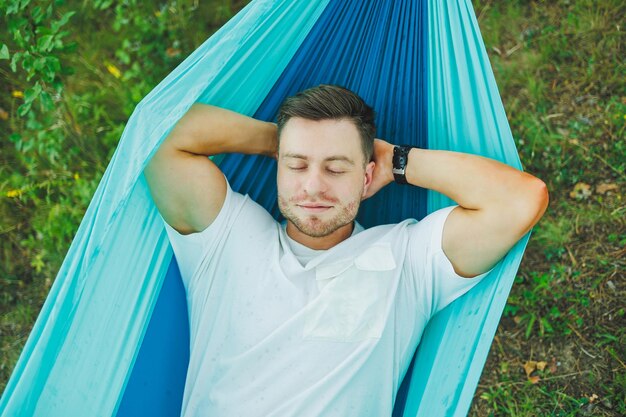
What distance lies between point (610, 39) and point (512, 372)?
1.42 metres

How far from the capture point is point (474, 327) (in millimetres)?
1552

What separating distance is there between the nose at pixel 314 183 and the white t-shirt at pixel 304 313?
188 millimetres

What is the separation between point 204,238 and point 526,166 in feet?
4.72

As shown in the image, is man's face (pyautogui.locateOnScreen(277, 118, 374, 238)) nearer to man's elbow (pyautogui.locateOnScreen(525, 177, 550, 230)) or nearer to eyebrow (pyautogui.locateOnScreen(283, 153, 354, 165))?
eyebrow (pyautogui.locateOnScreen(283, 153, 354, 165))

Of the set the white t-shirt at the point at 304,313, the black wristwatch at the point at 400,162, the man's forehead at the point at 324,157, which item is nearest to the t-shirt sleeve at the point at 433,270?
the white t-shirt at the point at 304,313

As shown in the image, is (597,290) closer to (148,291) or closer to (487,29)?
(487,29)

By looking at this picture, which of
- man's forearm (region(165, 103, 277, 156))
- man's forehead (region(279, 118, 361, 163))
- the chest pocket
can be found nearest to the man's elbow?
the chest pocket

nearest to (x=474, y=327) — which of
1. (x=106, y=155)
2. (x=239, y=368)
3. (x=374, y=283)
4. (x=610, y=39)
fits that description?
(x=374, y=283)

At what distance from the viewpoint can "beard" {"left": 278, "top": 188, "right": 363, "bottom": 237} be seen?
1.66 meters

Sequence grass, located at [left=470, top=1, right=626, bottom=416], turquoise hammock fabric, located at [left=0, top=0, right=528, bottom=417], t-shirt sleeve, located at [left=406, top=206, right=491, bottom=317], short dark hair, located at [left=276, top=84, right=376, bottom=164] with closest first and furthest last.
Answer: turquoise hammock fabric, located at [left=0, top=0, right=528, bottom=417]
t-shirt sleeve, located at [left=406, top=206, right=491, bottom=317]
short dark hair, located at [left=276, top=84, right=376, bottom=164]
grass, located at [left=470, top=1, right=626, bottom=416]

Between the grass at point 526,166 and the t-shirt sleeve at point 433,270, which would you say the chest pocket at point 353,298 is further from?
the grass at point 526,166

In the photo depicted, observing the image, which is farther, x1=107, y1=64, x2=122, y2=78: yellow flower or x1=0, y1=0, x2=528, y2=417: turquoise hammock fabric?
x1=107, y1=64, x2=122, y2=78: yellow flower

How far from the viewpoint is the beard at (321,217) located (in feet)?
5.44

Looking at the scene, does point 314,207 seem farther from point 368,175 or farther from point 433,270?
point 433,270
